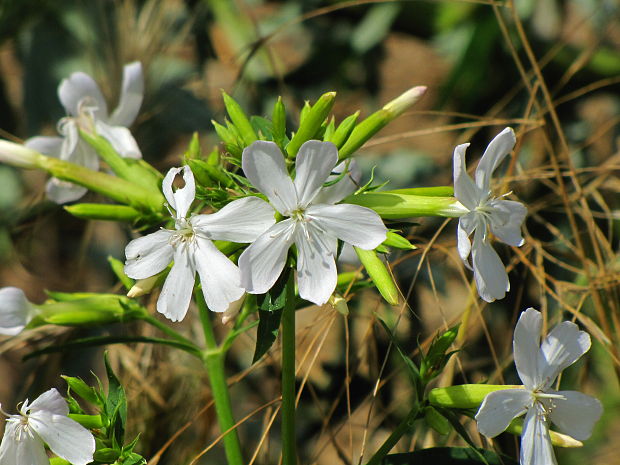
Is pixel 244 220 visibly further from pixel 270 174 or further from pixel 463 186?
pixel 463 186

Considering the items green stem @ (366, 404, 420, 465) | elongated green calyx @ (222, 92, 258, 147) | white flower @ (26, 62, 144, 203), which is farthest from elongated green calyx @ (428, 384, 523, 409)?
white flower @ (26, 62, 144, 203)

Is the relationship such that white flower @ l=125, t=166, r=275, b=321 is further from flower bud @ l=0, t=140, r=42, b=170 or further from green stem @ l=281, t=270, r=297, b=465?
flower bud @ l=0, t=140, r=42, b=170

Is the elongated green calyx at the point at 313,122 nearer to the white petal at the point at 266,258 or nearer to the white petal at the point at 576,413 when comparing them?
the white petal at the point at 266,258

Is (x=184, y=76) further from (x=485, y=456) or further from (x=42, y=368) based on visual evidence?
(x=485, y=456)

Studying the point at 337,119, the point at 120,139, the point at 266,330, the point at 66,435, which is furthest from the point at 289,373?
the point at 337,119

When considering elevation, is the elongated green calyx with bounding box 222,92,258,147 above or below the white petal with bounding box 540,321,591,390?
above

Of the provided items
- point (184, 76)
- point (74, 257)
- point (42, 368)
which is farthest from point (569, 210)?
point (74, 257)

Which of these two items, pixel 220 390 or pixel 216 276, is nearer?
pixel 216 276
